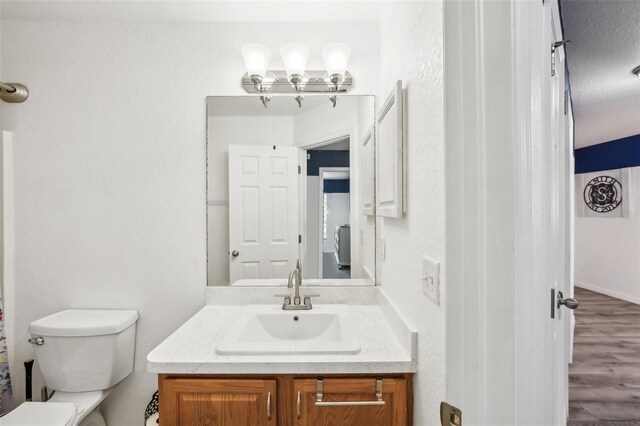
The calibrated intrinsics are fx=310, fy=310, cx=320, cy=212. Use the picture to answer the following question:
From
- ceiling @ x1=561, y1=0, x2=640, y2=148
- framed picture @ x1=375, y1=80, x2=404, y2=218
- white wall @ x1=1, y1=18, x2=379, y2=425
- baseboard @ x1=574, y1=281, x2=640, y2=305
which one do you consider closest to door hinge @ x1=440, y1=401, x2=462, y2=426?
framed picture @ x1=375, y1=80, x2=404, y2=218

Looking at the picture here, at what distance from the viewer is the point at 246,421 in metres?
1.04

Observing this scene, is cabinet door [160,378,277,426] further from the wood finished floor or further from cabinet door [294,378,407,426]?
the wood finished floor

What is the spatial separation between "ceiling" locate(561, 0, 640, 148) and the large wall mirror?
1385 mm

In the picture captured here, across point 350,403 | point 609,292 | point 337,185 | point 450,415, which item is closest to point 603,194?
point 609,292

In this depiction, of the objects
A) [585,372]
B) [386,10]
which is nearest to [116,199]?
[386,10]

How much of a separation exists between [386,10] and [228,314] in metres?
1.64

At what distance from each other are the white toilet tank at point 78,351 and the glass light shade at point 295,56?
1.54m

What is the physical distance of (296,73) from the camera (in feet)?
5.15

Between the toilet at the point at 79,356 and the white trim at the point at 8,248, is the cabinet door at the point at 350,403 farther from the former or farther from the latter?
the white trim at the point at 8,248

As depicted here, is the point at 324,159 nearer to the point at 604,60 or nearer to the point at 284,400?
the point at 284,400

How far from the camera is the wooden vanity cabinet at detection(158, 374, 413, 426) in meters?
1.04

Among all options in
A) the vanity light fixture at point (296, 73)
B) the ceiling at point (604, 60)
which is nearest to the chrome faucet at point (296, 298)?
the vanity light fixture at point (296, 73)

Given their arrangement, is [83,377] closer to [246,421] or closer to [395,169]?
[246,421]

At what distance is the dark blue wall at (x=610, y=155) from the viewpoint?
4.01m
